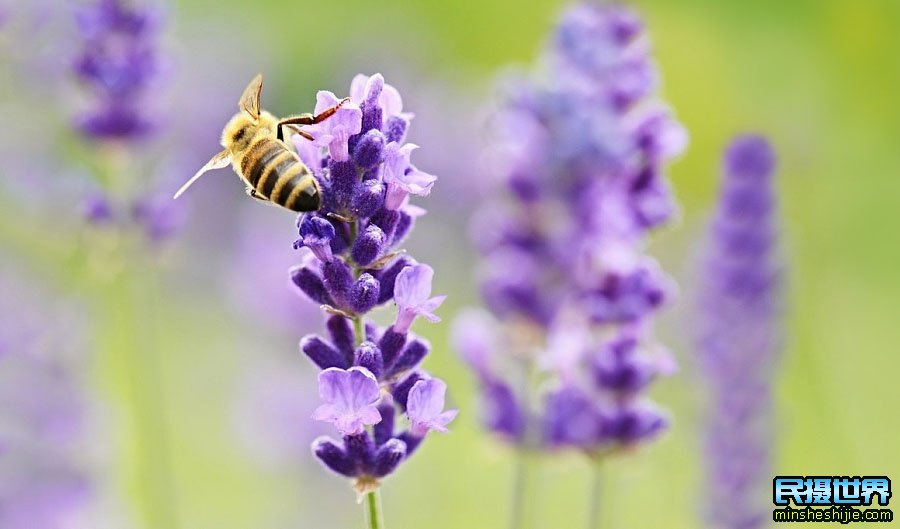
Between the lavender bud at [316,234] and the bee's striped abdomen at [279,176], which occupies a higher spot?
the bee's striped abdomen at [279,176]

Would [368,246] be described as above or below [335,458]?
above

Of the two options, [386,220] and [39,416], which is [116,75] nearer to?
[39,416]

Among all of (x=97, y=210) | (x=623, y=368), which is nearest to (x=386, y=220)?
(x=623, y=368)

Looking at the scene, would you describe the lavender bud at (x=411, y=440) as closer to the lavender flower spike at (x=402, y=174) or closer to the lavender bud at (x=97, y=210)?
the lavender flower spike at (x=402, y=174)

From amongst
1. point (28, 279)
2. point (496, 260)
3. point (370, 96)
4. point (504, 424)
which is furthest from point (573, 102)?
point (28, 279)

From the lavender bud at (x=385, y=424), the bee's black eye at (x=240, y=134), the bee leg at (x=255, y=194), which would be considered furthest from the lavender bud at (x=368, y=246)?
the bee's black eye at (x=240, y=134)

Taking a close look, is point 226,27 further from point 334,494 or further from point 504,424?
point 504,424
